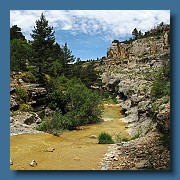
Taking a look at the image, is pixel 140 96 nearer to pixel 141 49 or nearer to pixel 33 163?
pixel 141 49

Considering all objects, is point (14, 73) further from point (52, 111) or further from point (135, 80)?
point (135, 80)

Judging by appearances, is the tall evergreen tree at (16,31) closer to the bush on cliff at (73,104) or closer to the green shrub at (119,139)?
the bush on cliff at (73,104)

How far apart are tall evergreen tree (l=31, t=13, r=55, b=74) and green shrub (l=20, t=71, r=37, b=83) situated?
112 millimetres

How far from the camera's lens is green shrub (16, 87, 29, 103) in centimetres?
501

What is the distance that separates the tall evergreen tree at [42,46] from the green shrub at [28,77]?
112mm

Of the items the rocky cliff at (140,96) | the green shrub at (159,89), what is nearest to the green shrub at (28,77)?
the rocky cliff at (140,96)

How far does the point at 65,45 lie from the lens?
16.4 feet

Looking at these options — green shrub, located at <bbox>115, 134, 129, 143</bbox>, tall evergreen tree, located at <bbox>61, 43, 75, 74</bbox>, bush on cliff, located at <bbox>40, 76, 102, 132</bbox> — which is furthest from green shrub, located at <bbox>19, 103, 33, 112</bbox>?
green shrub, located at <bbox>115, 134, 129, 143</bbox>

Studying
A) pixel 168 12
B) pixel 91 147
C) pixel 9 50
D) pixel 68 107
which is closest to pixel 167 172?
pixel 91 147

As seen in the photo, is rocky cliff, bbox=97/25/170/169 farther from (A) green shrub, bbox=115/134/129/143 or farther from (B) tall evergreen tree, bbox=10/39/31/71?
(B) tall evergreen tree, bbox=10/39/31/71

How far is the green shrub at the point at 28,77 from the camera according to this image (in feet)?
16.3

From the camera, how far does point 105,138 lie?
493cm

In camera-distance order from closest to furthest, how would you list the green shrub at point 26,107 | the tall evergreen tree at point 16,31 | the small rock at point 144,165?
the small rock at point 144,165 → the tall evergreen tree at point 16,31 → the green shrub at point 26,107

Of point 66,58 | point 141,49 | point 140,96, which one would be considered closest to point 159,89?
point 140,96
